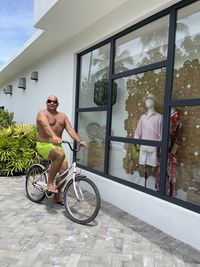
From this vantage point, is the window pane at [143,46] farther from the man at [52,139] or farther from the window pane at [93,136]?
the man at [52,139]

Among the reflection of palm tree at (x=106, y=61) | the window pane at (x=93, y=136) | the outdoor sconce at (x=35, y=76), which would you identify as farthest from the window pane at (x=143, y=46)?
the outdoor sconce at (x=35, y=76)

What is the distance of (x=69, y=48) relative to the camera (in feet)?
21.8

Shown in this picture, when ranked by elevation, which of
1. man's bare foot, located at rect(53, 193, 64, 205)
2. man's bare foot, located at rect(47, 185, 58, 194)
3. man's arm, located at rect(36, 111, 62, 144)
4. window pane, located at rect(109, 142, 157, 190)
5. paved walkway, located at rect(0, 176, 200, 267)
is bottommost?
paved walkway, located at rect(0, 176, 200, 267)

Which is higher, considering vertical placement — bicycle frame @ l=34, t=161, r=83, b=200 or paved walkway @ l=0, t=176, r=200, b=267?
bicycle frame @ l=34, t=161, r=83, b=200

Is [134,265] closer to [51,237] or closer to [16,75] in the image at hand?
[51,237]

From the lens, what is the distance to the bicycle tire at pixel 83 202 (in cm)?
381

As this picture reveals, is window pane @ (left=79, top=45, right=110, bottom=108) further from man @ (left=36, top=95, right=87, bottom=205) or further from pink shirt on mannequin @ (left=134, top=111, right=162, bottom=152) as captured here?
man @ (left=36, top=95, right=87, bottom=205)

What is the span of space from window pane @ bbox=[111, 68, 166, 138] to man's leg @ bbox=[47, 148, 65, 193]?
125 centimetres

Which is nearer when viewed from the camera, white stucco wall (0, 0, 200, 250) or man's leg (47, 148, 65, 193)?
white stucco wall (0, 0, 200, 250)

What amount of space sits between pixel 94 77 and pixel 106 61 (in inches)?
20.9

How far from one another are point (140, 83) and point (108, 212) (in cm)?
205

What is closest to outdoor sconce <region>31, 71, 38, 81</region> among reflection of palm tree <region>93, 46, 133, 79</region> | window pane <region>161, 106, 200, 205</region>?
reflection of palm tree <region>93, 46, 133, 79</region>

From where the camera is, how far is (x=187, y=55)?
3.77 m

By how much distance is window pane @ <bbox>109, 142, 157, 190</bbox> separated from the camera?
4.34 metres
